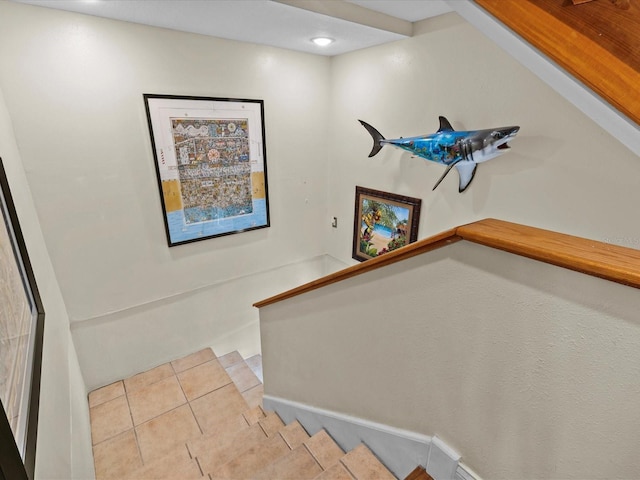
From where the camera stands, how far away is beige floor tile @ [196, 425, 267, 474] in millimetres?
1826

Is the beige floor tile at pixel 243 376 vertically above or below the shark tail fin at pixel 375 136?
below

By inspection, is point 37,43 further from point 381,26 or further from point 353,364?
point 353,364

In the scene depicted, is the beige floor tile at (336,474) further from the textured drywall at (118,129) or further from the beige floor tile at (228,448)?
the textured drywall at (118,129)

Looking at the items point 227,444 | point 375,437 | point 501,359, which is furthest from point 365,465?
point 227,444

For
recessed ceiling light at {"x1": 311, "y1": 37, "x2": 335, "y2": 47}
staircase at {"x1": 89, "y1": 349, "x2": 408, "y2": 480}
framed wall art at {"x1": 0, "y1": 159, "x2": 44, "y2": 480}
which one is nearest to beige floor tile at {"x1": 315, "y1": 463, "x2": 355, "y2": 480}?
staircase at {"x1": 89, "y1": 349, "x2": 408, "y2": 480}

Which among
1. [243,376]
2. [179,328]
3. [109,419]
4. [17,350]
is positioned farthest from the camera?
[243,376]

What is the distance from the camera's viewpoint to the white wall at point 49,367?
1139mm

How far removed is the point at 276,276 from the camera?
11.2ft

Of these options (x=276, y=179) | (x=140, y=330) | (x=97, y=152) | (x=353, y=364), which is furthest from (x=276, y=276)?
(x=353, y=364)

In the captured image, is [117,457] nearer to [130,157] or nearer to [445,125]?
[130,157]

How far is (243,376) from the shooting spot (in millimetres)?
3096

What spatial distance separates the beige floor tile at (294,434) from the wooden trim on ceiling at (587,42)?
186 cm

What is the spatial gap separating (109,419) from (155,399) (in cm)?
32

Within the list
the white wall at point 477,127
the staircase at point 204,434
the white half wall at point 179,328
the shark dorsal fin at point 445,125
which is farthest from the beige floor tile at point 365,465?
the white half wall at point 179,328
